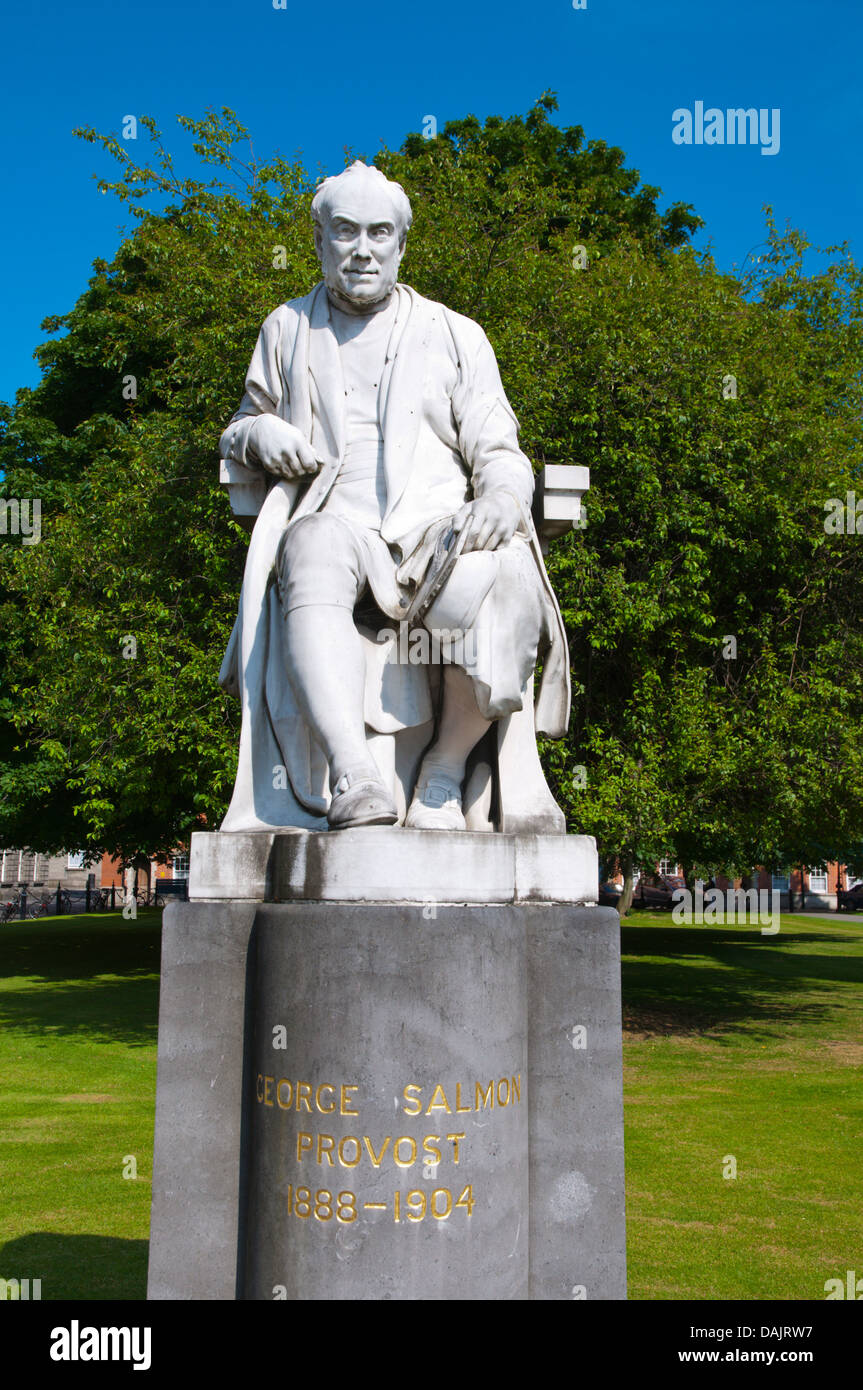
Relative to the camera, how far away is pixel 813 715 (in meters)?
13.7

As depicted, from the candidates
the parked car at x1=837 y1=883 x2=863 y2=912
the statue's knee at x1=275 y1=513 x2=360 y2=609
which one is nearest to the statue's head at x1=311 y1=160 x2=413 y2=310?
the statue's knee at x1=275 y1=513 x2=360 y2=609

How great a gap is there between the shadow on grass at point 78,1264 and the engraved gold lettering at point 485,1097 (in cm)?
309

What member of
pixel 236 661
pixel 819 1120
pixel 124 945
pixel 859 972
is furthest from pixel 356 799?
pixel 124 945

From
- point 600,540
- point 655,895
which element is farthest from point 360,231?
point 655,895

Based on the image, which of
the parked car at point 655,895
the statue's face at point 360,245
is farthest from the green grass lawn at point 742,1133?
the parked car at point 655,895

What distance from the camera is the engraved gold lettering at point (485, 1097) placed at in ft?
11.5

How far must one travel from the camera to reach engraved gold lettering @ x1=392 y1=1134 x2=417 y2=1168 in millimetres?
3412

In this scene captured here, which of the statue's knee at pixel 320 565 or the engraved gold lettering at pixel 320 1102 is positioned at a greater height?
the statue's knee at pixel 320 565

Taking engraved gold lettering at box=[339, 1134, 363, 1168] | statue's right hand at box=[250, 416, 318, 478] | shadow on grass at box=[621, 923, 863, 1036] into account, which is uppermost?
statue's right hand at box=[250, 416, 318, 478]

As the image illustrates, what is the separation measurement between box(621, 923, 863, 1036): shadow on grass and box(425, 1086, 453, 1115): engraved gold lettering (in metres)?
13.1

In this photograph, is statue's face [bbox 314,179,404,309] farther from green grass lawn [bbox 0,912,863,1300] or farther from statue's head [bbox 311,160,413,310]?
green grass lawn [bbox 0,912,863,1300]

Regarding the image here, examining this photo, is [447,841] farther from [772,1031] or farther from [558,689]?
[772,1031]

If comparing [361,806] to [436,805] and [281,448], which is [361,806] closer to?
[436,805]
